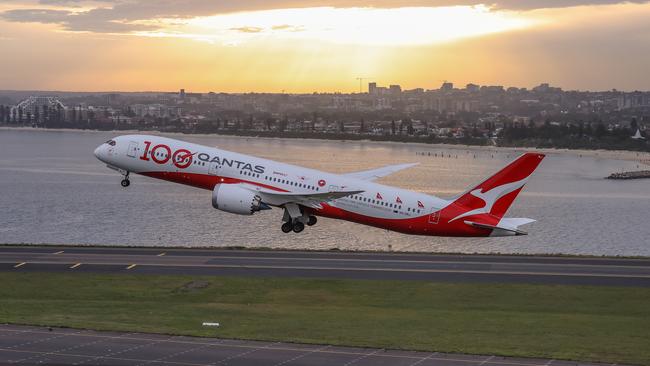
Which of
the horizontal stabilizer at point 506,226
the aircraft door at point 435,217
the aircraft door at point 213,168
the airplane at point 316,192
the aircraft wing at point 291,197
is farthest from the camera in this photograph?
the aircraft door at point 435,217

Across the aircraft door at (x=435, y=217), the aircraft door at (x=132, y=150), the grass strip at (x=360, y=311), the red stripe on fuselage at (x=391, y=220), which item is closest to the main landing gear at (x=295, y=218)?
the red stripe on fuselage at (x=391, y=220)

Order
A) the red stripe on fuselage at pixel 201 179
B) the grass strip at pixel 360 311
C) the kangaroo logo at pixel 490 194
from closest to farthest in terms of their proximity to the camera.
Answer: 1. the grass strip at pixel 360 311
2. the kangaroo logo at pixel 490 194
3. the red stripe on fuselage at pixel 201 179

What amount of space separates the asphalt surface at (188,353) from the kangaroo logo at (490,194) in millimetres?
30692

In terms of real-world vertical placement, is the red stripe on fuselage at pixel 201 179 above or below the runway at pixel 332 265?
above

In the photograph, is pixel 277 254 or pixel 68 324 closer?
pixel 68 324

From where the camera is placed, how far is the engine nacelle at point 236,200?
270ft

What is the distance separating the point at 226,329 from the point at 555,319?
23.7 metres

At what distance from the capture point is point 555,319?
70.8 meters

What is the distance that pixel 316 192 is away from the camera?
83125mm

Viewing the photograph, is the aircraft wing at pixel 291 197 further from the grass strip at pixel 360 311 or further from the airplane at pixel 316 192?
the grass strip at pixel 360 311

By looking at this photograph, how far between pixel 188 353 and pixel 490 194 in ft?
124

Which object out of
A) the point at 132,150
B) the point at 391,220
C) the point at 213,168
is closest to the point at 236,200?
the point at 213,168

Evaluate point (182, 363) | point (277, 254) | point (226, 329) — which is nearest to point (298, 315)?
point (226, 329)

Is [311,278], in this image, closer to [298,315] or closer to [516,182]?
[298,315]
